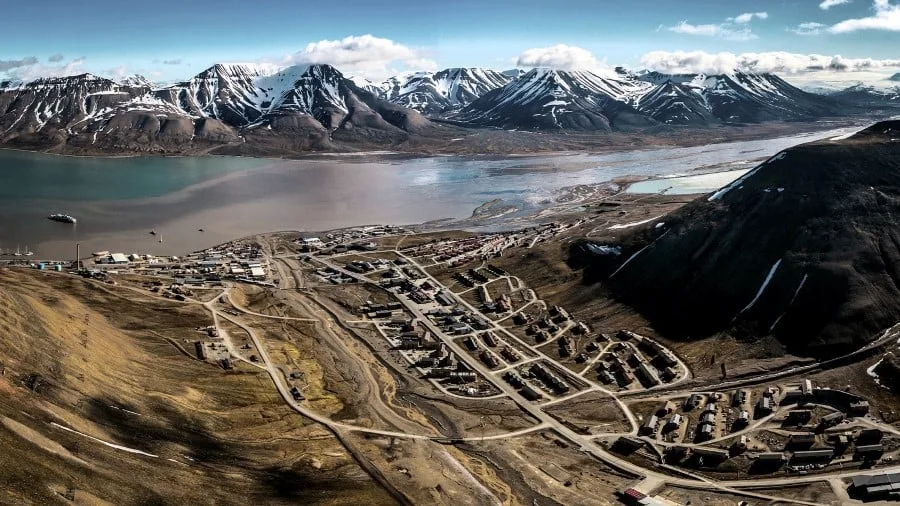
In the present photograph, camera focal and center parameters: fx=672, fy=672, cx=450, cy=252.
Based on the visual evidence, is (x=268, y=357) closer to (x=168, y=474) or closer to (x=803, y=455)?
(x=168, y=474)

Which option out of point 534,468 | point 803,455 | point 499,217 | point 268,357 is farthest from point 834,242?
point 499,217

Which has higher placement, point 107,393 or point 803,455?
point 107,393

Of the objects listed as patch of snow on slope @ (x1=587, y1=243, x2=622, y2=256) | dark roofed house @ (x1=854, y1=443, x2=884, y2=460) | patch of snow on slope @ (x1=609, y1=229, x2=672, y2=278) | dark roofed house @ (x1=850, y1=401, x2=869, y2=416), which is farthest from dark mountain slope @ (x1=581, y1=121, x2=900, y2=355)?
dark roofed house @ (x1=854, y1=443, x2=884, y2=460)

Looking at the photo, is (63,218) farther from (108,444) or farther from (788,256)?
(788,256)

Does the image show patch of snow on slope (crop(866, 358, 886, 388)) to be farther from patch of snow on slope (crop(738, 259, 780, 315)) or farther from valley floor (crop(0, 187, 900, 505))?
patch of snow on slope (crop(738, 259, 780, 315))

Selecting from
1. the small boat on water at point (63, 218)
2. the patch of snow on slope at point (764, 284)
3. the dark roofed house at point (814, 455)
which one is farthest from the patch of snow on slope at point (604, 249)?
the small boat on water at point (63, 218)

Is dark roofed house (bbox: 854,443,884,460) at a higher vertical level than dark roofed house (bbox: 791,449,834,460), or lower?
higher

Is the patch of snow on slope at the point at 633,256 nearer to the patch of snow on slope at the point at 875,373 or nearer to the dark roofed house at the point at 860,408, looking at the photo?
the patch of snow on slope at the point at 875,373

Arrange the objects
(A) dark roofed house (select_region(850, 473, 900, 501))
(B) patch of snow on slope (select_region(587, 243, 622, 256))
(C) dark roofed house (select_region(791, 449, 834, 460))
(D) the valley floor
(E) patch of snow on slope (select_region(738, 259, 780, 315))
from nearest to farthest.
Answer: (D) the valley floor
(A) dark roofed house (select_region(850, 473, 900, 501))
(C) dark roofed house (select_region(791, 449, 834, 460))
(E) patch of snow on slope (select_region(738, 259, 780, 315))
(B) patch of snow on slope (select_region(587, 243, 622, 256))

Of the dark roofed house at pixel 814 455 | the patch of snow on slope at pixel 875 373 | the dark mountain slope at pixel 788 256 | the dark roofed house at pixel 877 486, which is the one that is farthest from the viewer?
the dark mountain slope at pixel 788 256
